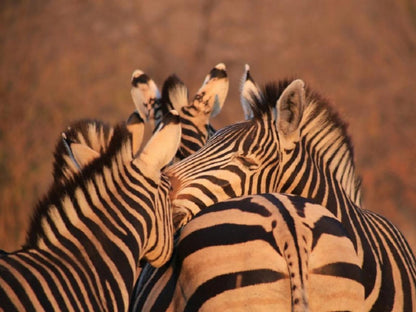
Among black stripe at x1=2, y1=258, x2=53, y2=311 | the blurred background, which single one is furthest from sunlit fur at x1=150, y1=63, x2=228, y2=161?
the blurred background

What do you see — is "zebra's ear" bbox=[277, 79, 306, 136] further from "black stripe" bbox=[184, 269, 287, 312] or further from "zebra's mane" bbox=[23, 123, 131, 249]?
"black stripe" bbox=[184, 269, 287, 312]

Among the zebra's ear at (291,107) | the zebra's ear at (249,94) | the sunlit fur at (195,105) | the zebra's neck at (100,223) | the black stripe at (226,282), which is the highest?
the sunlit fur at (195,105)

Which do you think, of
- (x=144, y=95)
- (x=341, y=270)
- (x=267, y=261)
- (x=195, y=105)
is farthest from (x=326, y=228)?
(x=144, y=95)

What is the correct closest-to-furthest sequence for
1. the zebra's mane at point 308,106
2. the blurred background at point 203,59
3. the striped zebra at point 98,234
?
the striped zebra at point 98,234 → the zebra's mane at point 308,106 → the blurred background at point 203,59

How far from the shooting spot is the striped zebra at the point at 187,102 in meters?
6.90

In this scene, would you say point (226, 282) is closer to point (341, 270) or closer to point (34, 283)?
point (341, 270)

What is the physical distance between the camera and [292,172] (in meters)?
5.48

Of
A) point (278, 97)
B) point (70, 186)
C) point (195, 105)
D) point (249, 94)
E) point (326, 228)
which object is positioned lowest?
point (326, 228)

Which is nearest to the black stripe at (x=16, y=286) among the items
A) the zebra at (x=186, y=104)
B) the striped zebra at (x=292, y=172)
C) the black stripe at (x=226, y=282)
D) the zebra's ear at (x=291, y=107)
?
the black stripe at (x=226, y=282)

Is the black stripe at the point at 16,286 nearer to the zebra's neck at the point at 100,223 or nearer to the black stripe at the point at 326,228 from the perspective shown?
the zebra's neck at the point at 100,223

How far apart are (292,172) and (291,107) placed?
44cm

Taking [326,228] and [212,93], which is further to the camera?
[212,93]

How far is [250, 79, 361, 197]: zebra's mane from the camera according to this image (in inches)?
222

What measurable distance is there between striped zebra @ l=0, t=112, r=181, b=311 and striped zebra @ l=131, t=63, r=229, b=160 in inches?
84.7
